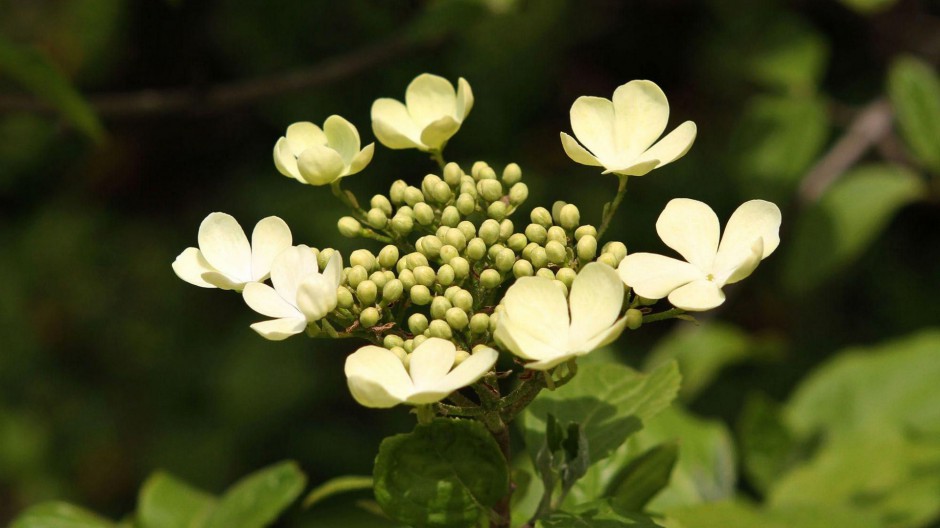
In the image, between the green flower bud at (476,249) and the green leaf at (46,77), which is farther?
the green leaf at (46,77)

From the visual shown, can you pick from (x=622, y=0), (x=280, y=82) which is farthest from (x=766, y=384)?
(x=280, y=82)

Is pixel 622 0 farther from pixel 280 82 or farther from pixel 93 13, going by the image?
pixel 93 13

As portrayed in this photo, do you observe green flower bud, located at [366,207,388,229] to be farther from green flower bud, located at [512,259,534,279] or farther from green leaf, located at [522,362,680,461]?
green leaf, located at [522,362,680,461]

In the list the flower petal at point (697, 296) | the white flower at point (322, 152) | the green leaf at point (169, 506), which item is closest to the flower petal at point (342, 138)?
the white flower at point (322, 152)

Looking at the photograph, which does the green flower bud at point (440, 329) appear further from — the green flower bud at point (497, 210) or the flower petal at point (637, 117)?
the flower petal at point (637, 117)

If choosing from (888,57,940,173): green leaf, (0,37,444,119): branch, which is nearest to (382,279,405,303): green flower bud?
(0,37,444,119): branch
